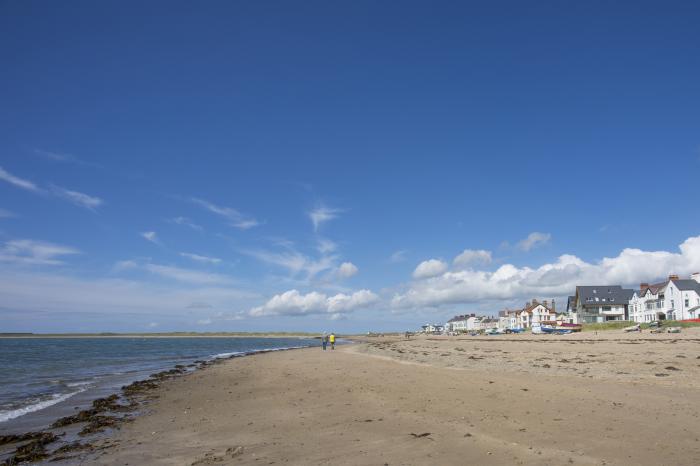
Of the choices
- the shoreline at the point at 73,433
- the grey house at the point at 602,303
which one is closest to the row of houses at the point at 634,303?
the grey house at the point at 602,303

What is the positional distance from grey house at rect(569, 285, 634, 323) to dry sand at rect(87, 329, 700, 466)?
312ft

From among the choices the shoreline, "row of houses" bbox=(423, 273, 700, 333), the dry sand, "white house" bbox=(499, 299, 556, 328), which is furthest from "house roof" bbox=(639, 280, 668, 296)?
the shoreline

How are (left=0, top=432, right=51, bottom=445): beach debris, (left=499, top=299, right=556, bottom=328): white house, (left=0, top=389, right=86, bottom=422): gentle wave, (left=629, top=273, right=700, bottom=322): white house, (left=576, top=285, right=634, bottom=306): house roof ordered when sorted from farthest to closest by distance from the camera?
1. (left=499, top=299, right=556, bottom=328): white house
2. (left=576, top=285, right=634, bottom=306): house roof
3. (left=629, top=273, right=700, bottom=322): white house
4. (left=0, top=389, right=86, bottom=422): gentle wave
5. (left=0, top=432, right=51, bottom=445): beach debris

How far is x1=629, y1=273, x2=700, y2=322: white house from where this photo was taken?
3253 inches

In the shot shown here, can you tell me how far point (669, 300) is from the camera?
8662cm

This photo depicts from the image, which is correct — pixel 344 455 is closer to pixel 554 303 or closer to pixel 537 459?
pixel 537 459

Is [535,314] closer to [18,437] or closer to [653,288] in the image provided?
[653,288]

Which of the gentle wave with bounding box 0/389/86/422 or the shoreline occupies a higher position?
the shoreline

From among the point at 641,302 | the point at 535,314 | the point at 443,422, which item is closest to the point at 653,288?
the point at 641,302

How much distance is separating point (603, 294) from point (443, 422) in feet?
366

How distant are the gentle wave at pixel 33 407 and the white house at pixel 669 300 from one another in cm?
9478

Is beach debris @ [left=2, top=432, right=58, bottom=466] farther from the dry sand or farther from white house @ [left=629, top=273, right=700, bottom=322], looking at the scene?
white house @ [left=629, top=273, right=700, bottom=322]

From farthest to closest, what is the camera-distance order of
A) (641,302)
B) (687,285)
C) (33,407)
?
(641,302) < (687,285) < (33,407)

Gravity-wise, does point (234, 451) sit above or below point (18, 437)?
above
